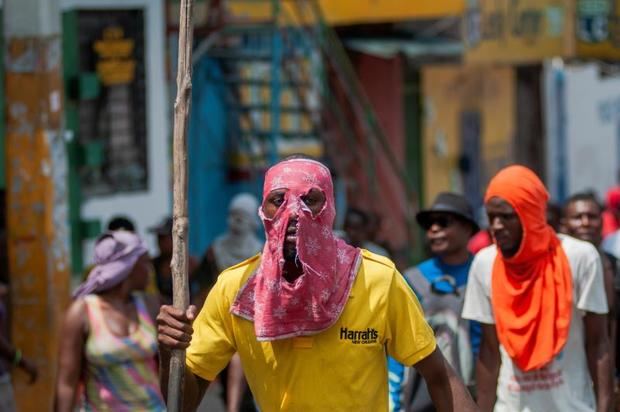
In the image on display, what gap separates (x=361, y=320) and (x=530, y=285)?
2043 mm

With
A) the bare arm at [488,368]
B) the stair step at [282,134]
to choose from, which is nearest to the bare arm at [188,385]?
the bare arm at [488,368]

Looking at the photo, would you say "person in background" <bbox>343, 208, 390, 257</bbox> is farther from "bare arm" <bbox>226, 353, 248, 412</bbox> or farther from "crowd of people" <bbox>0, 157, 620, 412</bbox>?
"bare arm" <bbox>226, 353, 248, 412</bbox>

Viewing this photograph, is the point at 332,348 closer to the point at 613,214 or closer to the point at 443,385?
the point at 443,385

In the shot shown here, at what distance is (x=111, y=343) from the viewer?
6.46m

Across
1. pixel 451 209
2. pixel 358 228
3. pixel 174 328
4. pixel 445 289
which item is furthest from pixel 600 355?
pixel 358 228

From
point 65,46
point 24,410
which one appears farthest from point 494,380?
point 65,46

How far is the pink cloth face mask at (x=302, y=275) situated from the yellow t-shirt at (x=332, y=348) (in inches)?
2.4

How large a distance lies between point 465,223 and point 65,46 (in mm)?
4796

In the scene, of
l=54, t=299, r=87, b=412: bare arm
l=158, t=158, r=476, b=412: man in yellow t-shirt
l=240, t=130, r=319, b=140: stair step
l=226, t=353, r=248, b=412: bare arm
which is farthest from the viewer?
l=240, t=130, r=319, b=140: stair step

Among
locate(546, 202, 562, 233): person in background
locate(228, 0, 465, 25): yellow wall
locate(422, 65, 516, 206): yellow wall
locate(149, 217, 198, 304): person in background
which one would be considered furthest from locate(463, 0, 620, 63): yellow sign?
locate(149, 217, 198, 304): person in background

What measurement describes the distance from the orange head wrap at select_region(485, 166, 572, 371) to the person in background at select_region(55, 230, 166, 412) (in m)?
1.55

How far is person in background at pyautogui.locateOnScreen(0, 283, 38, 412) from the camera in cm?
761

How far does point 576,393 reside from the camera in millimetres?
6188

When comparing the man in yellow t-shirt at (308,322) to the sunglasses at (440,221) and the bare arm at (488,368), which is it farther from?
the sunglasses at (440,221)
